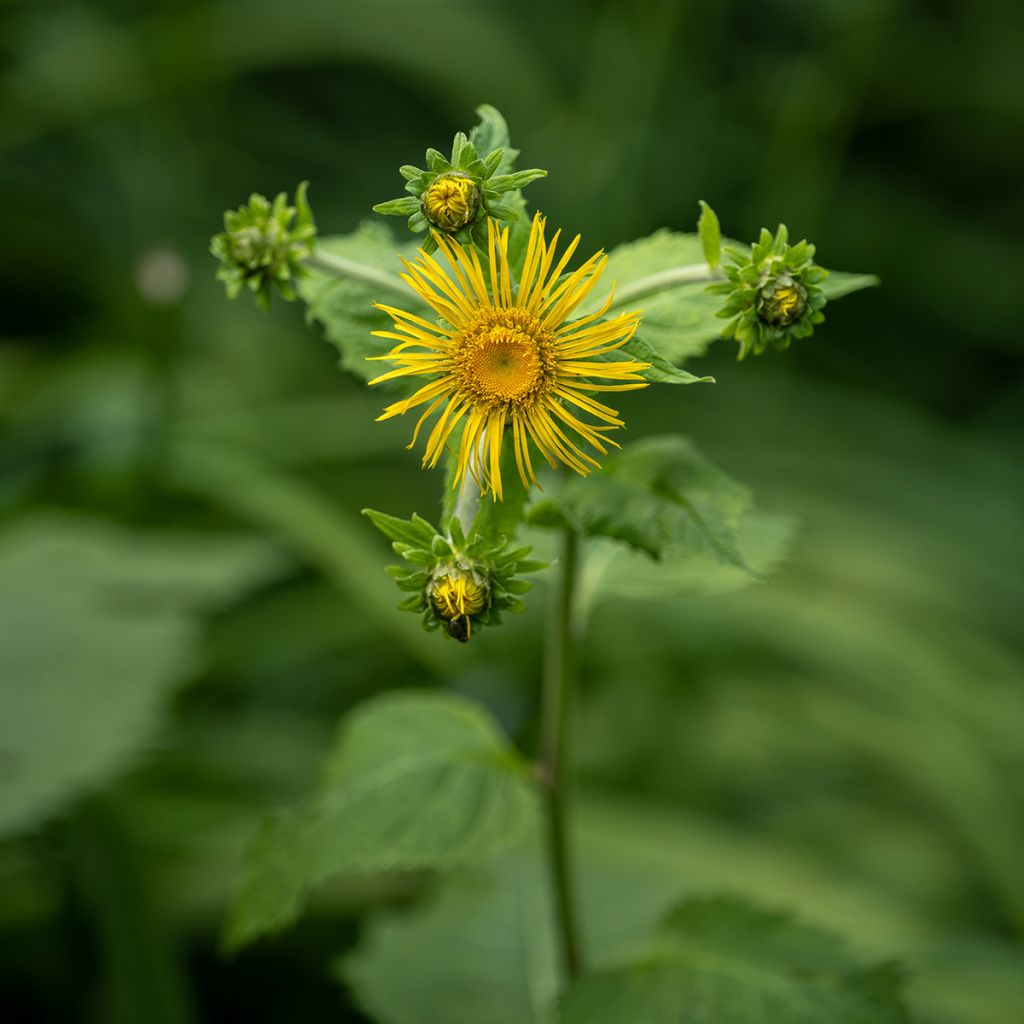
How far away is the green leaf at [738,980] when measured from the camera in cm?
106

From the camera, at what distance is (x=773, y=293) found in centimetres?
80

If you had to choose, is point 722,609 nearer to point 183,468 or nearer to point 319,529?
point 319,529

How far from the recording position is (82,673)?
5.75ft

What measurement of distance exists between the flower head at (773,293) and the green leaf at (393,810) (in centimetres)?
52

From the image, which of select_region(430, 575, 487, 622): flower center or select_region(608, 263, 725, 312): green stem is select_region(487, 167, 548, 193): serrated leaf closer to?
select_region(608, 263, 725, 312): green stem

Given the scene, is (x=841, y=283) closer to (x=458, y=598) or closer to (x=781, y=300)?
(x=781, y=300)

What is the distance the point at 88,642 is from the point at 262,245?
1.14 meters

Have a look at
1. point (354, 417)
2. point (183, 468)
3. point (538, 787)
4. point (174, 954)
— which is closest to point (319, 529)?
point (183, 468)

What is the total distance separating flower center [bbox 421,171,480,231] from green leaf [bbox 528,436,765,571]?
0.85 ft

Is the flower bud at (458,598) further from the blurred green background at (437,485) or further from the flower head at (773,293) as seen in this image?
the blurred green background at (437,485)

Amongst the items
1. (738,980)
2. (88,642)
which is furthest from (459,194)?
(88,642)

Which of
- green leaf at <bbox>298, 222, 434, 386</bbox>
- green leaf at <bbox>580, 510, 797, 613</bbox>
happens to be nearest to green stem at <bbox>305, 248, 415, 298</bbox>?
green leaf at <bbox>298, 222, 434, 386</bbox>

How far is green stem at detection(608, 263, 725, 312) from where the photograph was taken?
33.8 inches

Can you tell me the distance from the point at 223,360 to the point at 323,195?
0.67m
